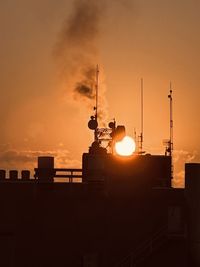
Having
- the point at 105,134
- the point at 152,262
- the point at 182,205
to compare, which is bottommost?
the point at 152,262

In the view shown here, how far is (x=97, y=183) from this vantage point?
40.3 meters

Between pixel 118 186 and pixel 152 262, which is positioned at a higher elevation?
pixel 118 186

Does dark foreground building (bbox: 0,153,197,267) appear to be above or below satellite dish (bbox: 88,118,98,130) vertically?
below

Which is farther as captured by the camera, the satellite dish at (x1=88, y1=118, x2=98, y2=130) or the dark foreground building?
the satellite dish at (x1=88, y1=118, x2=98, y2=130)

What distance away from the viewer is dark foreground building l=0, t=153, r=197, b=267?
39.8 metres

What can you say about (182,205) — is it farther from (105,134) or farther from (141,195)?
(105,134)

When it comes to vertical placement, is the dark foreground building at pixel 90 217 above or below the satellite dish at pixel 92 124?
below

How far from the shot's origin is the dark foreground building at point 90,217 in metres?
39.8

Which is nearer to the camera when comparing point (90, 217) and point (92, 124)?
point (90, 217)

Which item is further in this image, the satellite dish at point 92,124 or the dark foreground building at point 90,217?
the satellite dish at point 92,124

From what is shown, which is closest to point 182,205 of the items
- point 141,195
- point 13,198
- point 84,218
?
point 141,195

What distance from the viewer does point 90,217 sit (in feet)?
132

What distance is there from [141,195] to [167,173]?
11.6m

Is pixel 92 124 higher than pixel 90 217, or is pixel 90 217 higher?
pixel 92 124
